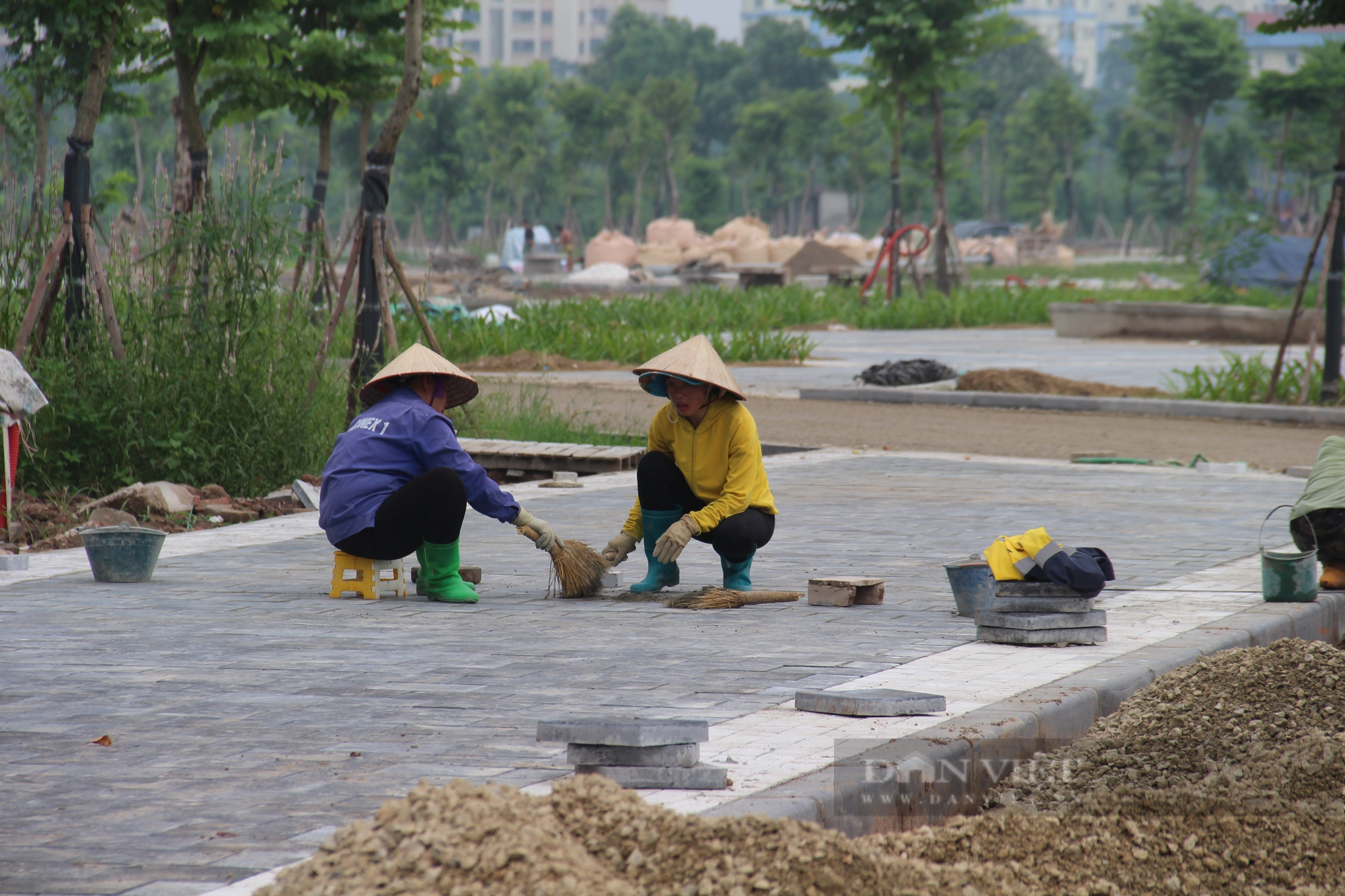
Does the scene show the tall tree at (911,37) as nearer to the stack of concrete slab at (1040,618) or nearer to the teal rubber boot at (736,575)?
the teal rubber boot at (736,575)

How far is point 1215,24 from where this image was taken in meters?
59.3

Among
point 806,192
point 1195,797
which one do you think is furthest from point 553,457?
point 806,192

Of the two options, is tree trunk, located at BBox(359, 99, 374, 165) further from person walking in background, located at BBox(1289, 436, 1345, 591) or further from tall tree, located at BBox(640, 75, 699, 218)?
tall tree, located at BBox(640, 75, 699, 218)

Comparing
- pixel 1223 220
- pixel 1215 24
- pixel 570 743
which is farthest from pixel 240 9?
pixel 1215 24

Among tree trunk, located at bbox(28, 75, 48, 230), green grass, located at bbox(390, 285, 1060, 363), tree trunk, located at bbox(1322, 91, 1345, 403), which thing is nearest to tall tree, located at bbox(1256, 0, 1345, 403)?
tree trunk, located at bbox(1322, 91, 1345, 403)

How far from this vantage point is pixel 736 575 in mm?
6742

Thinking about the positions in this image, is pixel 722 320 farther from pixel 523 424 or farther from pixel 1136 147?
pixel 1136 147

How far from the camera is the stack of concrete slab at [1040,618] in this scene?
18.5 ft

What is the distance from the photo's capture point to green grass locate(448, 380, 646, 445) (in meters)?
12.9

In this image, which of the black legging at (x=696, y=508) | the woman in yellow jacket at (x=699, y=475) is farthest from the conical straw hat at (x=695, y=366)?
the black legging at (x=696, y=508)

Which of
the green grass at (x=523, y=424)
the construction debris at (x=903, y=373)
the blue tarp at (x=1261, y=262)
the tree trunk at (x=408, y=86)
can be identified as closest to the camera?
the tree trunk at (x=408, y=86)

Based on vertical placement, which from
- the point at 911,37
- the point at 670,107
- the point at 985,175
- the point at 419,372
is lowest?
the point at 419,372

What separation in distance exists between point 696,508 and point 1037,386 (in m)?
11.9

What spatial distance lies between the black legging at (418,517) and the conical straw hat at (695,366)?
0.95 m
